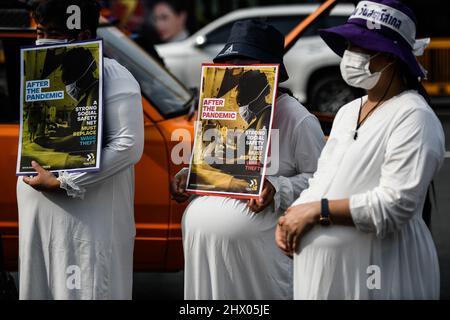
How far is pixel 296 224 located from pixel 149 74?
3315 mm

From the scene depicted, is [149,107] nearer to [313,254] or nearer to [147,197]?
[147,197]

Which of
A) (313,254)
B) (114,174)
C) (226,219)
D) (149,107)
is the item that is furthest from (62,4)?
(149,107)

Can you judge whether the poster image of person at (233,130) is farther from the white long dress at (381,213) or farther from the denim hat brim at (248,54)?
the white long dress at (381,213)

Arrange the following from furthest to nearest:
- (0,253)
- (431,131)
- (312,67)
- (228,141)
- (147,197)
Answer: (312,67), (147,197), (0,253), (228,141), (431,131)

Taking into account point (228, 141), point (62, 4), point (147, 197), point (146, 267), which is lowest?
point (146, 267)

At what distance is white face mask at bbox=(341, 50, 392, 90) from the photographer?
363cm

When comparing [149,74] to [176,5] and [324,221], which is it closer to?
[324,221]

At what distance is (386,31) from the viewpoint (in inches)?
142

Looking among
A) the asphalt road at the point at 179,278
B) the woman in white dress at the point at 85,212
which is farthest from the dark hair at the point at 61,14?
the asphalt road at the point at 179,278

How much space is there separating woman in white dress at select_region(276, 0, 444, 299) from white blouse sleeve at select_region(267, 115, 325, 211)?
0.41 metres

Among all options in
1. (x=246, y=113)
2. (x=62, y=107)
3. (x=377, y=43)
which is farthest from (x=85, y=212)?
(x=377, y=43)

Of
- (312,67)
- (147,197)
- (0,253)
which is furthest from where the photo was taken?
(312,67)

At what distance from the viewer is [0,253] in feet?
15.9

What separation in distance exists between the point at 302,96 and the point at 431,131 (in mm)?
12878
